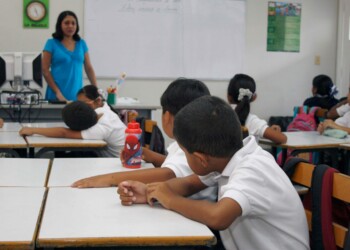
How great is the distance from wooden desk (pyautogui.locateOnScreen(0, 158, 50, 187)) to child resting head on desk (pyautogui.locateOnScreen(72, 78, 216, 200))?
0.17 meters

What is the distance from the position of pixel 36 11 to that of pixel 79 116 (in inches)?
123

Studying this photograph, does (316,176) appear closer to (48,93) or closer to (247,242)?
(247,242)

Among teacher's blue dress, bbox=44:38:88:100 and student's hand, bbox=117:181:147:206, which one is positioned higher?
teacher's blue dress, bbox=44:38:88:100

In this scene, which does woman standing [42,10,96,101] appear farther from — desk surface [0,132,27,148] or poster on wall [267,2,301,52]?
poster on wall [267,2,301,52]

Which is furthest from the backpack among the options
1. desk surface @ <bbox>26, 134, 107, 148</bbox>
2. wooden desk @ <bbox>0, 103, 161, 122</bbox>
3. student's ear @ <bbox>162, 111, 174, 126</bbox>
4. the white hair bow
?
student's ear @ <bbox>162, 111, 174, 126</bbox>

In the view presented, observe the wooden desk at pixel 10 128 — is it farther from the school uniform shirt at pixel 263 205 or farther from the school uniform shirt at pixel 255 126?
the school uniform shirt at pixel 263 205

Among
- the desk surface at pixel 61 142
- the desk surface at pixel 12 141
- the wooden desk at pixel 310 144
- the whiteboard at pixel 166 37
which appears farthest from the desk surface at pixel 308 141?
the whiteboard at pixel 166 37

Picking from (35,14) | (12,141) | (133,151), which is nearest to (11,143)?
(12,141)

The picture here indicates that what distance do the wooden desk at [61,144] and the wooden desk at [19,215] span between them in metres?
1.10

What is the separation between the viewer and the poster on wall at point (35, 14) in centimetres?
545

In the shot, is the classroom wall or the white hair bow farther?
the classroom wall

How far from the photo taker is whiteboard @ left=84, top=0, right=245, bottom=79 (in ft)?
18.7

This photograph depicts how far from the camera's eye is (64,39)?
14.9ft

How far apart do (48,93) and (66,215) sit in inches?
143
